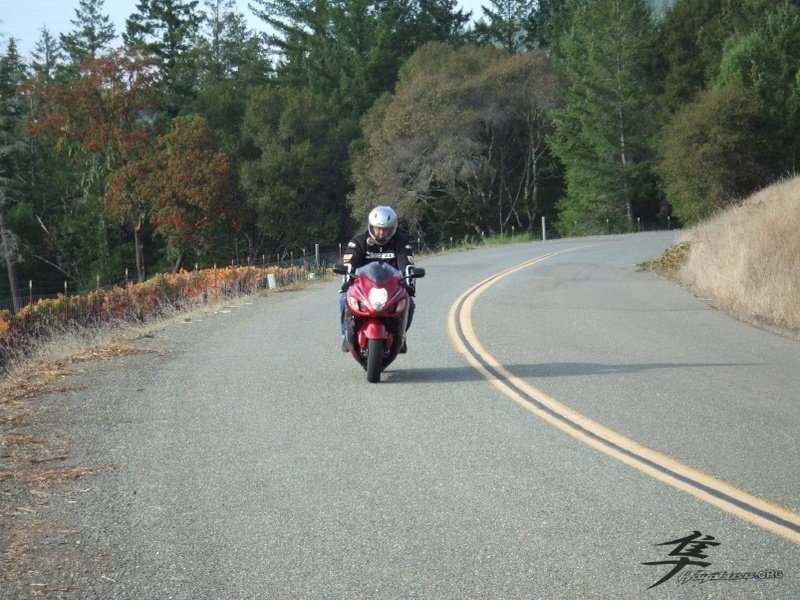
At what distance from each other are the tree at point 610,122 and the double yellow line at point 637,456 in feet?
173

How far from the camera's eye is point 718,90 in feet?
174

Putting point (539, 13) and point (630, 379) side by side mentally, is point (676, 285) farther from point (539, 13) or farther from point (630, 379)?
point (539, 13)

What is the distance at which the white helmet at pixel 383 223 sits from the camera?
11.7 m

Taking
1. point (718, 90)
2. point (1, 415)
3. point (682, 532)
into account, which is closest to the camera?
point (682, 532)

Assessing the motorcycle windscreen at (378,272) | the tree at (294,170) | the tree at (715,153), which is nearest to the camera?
the motorcycle windscreen at (378,272)

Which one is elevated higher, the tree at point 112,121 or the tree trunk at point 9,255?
the tree at point 112,121

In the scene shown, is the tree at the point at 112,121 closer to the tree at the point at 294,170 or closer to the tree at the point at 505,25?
the tree at the point at 294,170

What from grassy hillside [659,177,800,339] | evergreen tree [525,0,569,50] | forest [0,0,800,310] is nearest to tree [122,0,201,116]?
forest [0,0,800,310]

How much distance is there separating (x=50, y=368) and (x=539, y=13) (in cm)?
7302

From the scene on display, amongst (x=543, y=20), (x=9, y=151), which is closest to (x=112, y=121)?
(x=9, y=151)

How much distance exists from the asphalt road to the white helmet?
154 cm

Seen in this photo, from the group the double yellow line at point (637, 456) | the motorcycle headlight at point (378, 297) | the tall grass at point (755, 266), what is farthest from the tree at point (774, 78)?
the motorcycle headlight at point (378, 297)

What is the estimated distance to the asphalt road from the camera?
552 cm

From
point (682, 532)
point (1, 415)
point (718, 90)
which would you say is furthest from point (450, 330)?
point (718, 90)
